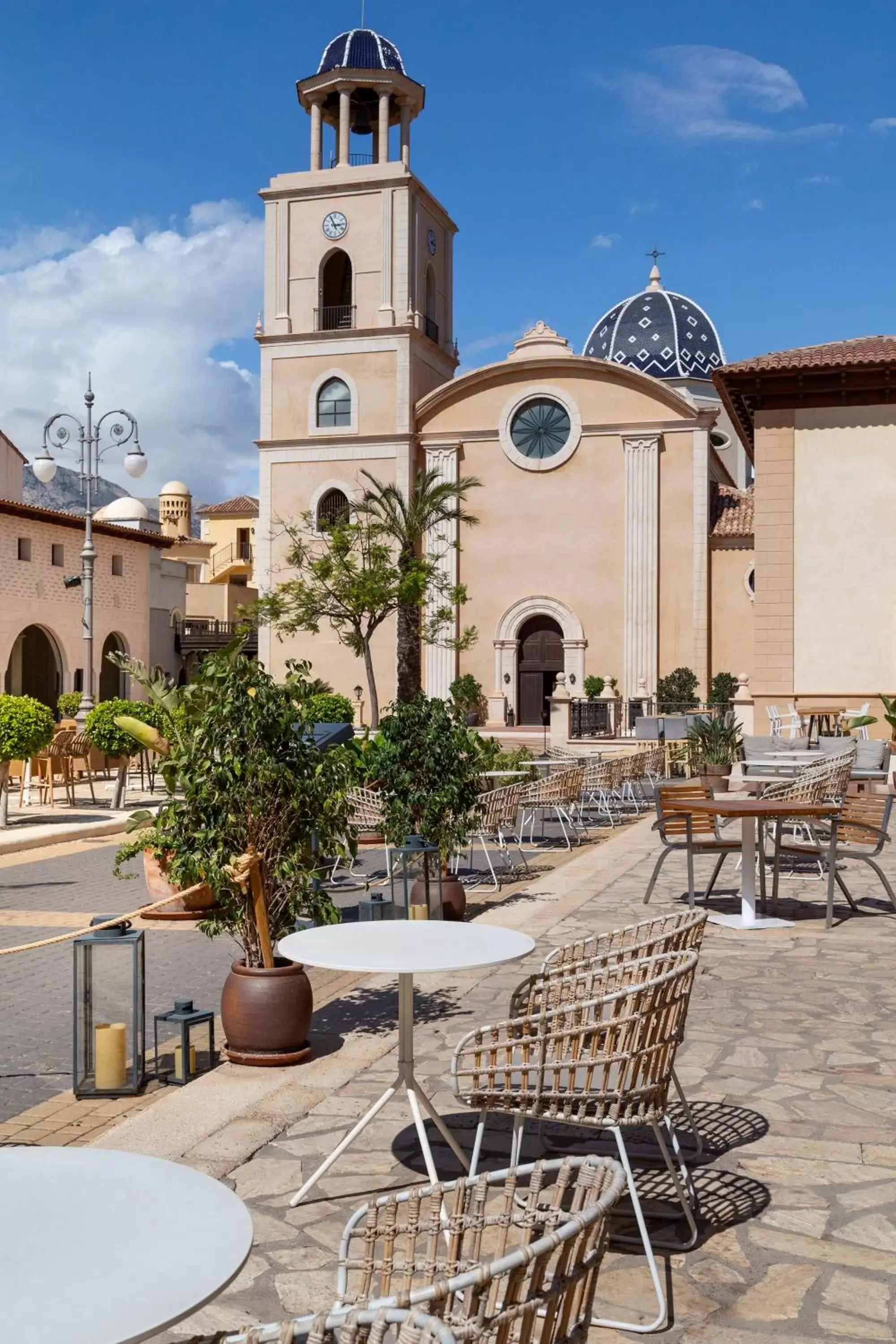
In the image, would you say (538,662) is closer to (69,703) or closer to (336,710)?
(69,703)

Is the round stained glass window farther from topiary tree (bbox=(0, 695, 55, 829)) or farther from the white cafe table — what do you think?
the white cafe table

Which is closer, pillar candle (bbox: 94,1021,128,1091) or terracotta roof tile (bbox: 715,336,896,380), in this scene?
pillar candle (bbox: 94,1021,128,1091)

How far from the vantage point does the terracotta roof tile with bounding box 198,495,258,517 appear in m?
61.4

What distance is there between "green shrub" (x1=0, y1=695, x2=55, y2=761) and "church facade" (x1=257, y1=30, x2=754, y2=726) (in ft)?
67.8

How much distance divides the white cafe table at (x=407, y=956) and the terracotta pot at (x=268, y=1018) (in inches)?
34.3

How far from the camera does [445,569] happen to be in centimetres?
3553

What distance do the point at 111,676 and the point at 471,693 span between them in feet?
38.0

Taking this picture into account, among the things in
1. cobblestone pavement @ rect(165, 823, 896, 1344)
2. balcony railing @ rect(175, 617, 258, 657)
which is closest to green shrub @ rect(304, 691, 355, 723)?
cobblestone pavement @ rect(165, 823, 896, 1344)

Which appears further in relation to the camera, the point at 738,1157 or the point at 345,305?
the point at 345,305

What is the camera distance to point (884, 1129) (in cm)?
435

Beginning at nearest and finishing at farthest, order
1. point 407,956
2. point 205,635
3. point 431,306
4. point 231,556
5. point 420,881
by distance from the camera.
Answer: point 407,956 < point 420,881 < point 431,306 < point 205,635 < point 231,556

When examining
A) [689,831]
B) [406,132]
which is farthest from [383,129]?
[689,831]

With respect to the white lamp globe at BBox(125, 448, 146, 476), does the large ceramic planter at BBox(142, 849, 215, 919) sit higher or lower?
lower

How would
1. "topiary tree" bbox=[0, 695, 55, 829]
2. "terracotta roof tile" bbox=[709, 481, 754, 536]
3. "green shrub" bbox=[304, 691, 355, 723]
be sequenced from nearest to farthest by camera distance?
"topiary tree" bbox=[0, 695, 55, 829] → "green shrub" bbox=[304, 691, 355, 723] → "terracotta roof tile" bbox=[709, 481, 754, 536]
